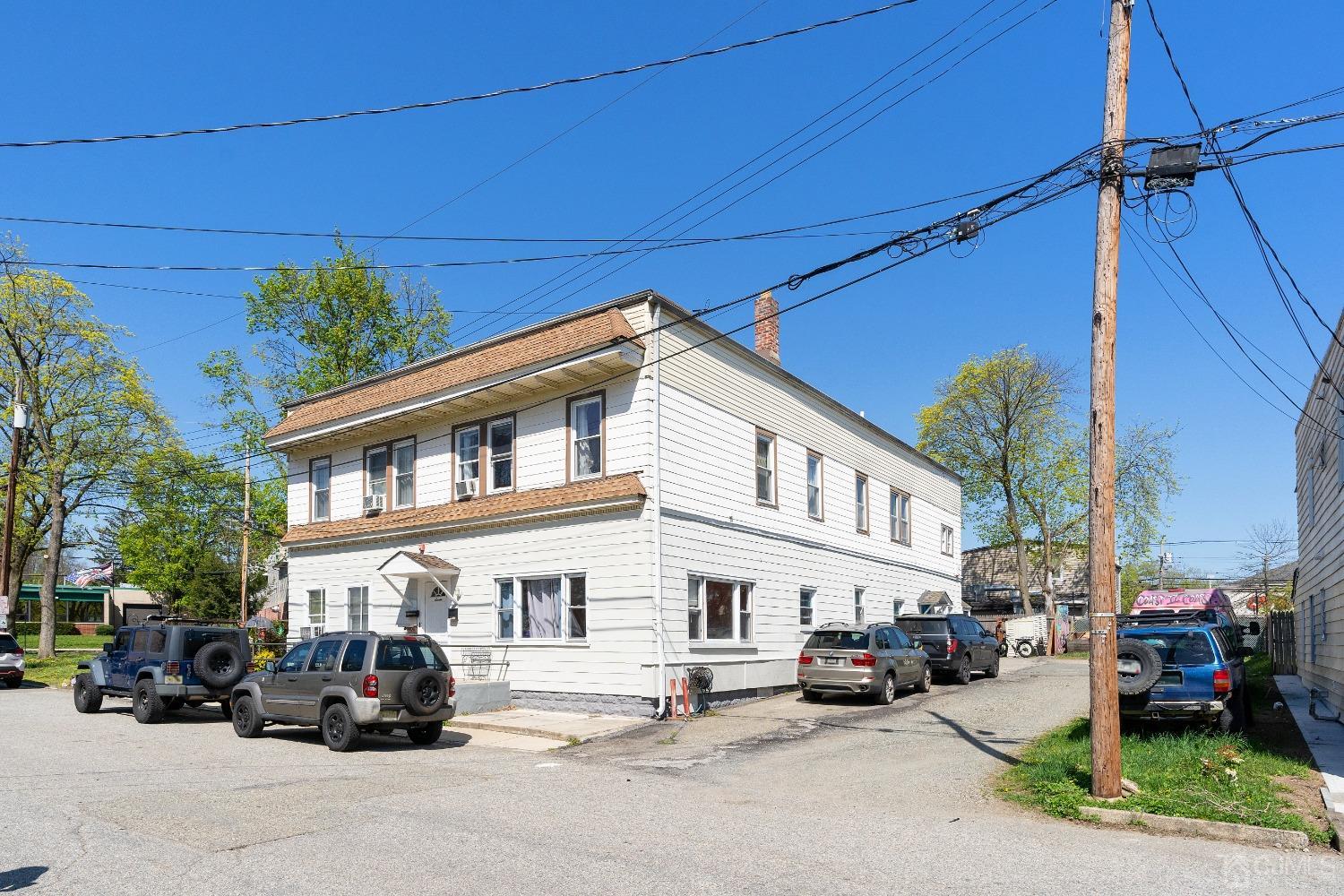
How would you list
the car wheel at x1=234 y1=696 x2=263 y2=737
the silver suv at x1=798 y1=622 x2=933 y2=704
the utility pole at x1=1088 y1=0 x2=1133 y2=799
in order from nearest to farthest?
1. the utility pole at x1=1088 y1=0 x2=1133 y2=799
2. the car wheel at x1=234 y1=696 x2=263 y2=737
3. the silver suv at x1=798 y1=622 x2=933 y2=704

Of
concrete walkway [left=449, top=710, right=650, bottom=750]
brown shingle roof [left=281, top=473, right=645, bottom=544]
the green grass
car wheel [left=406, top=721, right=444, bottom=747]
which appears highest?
brown shingle roof [left=281, top=473, right=645, bottom=544]

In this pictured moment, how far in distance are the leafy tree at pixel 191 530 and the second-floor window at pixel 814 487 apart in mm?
26816

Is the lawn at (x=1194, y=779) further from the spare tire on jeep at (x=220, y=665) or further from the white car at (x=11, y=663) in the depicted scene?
the white car at (x=11, y=663)

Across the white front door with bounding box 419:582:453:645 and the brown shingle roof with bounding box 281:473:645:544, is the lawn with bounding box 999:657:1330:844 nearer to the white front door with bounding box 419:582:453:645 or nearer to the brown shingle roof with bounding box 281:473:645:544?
the brown shingle roof with bounding box 281:473:645:544

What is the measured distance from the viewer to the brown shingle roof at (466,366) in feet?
63.6

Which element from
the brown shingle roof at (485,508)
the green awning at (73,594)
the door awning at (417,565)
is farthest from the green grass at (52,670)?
the green awning at (73,594)

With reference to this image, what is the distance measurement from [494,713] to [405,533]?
5.89 m

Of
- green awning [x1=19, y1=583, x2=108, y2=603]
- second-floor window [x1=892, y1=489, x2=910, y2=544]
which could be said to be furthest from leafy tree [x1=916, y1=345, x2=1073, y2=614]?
green awning [x1=19, y1=583, x2=108, y2=603]

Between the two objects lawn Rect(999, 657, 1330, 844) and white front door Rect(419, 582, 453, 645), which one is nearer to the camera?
lawn Rect(999, 657, 1330, 844)

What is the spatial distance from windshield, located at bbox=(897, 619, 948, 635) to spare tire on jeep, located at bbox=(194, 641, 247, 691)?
1511cm

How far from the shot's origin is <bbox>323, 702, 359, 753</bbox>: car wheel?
14.5 meters

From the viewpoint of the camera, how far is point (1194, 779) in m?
10.6

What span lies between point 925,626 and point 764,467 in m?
6.15

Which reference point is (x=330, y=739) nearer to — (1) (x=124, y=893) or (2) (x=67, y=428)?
(1) (x=124, y=893)
